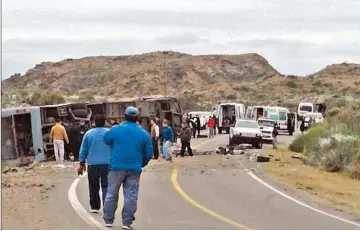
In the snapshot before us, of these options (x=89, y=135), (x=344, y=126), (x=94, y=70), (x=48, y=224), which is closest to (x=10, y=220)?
(x=48, y=224)

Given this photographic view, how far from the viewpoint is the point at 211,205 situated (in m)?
16.3

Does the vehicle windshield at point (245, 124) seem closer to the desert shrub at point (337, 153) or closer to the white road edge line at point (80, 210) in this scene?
the desert shrub at point (337, 153)

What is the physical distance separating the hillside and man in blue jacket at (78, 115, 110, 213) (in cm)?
10396

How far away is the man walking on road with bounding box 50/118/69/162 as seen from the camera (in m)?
26.4

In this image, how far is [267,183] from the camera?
71.1 ft

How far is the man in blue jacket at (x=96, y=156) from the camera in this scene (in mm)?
13109

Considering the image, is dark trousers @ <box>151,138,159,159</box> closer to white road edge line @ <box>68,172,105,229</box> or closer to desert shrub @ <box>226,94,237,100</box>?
white road edge line @ <box>68,172,105,229</box>

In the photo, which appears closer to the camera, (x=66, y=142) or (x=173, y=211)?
(x=173, y=211)

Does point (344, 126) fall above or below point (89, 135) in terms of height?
below

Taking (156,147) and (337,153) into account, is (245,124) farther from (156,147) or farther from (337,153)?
(156,147)

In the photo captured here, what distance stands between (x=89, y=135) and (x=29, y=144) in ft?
50.8

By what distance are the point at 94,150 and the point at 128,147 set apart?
77.1 inches

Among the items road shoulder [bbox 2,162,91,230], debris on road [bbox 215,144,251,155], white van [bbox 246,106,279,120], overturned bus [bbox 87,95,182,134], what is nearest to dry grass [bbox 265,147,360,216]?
debris on road [bbox 215,144,251,155]

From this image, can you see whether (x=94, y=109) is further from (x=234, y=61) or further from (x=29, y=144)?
(x=234, y=61)
